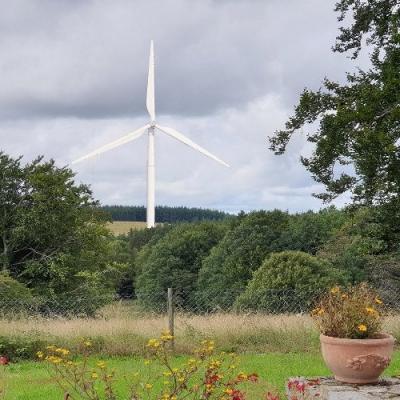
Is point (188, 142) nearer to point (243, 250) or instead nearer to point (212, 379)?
point (243, 250)

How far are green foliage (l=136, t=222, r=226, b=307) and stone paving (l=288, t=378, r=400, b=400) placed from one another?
1684 inches

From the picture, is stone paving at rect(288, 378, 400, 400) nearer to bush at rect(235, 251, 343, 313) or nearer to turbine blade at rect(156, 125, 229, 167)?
bush at rect(235, 251, 343, 313)

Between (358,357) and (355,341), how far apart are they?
0.19m

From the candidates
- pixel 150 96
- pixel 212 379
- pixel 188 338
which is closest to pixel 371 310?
pixel 212 379

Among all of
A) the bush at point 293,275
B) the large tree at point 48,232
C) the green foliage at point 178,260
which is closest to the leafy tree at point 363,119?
the bush at point 293,275

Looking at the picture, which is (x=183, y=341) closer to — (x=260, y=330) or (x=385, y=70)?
(x=260, y=330)

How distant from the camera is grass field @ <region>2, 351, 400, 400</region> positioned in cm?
998

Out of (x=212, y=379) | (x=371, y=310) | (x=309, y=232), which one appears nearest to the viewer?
(x=212, y=379)

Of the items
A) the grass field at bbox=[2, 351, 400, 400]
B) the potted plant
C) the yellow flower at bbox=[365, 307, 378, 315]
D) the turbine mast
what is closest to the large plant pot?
the potted plant

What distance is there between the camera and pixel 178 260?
53688mm

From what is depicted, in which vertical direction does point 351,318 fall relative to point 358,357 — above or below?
above

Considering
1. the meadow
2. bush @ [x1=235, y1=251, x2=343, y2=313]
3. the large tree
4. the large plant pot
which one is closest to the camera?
the large plant pot

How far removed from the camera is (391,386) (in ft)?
27.7

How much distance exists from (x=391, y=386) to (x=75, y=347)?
7316 mm
